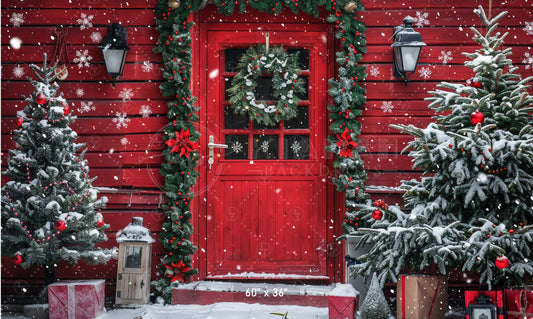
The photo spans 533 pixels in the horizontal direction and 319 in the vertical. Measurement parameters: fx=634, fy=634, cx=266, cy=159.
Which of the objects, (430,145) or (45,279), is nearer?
(430,145)

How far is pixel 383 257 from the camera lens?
512cm

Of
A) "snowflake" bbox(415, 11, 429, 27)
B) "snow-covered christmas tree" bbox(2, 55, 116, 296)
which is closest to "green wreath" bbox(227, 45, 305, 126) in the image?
"snowflake" bbox(415, 11, 429, 27)

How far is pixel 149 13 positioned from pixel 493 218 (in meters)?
3.68

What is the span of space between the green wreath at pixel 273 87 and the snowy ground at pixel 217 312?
5.84 ft

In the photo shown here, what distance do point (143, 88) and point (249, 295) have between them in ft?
7.31

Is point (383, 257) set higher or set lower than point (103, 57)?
lower

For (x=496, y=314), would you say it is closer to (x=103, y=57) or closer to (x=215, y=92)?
(x=215, y=92)

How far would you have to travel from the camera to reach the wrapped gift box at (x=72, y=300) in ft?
17.3

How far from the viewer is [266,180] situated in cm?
626

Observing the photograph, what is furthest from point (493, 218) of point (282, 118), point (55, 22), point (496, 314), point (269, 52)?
point (55, 22)

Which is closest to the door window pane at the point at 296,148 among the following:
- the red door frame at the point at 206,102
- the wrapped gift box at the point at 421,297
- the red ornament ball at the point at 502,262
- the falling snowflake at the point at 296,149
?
the falling snowflake at the point at 296,149

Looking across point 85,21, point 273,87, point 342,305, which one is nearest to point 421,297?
point 342,305

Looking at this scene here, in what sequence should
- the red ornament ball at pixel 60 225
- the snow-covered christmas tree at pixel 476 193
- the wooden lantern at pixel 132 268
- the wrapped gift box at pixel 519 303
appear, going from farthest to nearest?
the wooden lantern at pixel 132 268
the red ornament ball at pixel 60 225
the snow-covered christmas tree at pixel 476 193
the wrapped gift box at pixel 519 303

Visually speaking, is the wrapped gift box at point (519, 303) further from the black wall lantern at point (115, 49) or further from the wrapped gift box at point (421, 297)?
the black wall lantern at point (115, 49)
